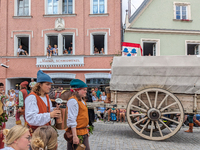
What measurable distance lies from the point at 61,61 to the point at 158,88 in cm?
912

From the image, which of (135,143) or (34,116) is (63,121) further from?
(135,143)

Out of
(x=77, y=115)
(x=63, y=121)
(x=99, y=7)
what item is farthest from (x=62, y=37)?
(x=63, y=121)

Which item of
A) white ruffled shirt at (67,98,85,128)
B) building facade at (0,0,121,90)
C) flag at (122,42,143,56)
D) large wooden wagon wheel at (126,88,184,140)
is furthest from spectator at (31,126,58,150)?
building facade at (0,0,121,90)

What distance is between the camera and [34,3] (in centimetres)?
1431

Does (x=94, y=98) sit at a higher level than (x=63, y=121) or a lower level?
lower

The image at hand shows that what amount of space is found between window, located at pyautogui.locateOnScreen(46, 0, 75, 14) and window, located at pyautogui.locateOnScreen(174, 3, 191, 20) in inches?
Answer: 271

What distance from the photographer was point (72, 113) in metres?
2.95

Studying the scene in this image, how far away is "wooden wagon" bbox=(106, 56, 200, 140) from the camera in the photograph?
18.6 feet

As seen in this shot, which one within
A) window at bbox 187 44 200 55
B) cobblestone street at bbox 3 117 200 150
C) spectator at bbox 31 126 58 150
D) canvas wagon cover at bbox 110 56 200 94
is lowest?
cobblestone street at bbox 3 117 200 150

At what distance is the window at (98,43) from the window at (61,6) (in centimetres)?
232

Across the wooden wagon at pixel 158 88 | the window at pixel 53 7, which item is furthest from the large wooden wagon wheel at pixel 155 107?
the window at pixel 53 7

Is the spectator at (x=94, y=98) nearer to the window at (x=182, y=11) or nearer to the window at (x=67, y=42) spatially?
the window at (x=67, y=42)

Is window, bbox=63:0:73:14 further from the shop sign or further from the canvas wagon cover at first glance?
the canvas wagon cover

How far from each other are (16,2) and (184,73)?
12.8m
